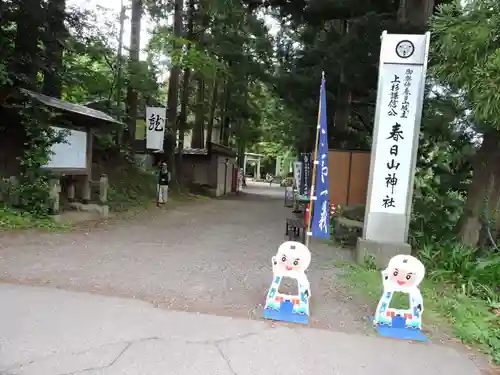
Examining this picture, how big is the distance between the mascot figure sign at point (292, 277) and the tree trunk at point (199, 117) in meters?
18.3

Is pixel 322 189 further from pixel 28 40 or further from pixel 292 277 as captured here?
pixel 28 40

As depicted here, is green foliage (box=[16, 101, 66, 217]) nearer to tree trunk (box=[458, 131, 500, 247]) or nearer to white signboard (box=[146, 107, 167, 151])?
white signboard (box=[146, 107, 167, 151])

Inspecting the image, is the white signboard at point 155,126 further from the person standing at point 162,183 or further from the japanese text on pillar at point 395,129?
the japanese text on pillar at point 395,129

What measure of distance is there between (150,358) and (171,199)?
14005 millimetres

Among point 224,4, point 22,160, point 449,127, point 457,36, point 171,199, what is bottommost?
point 171,199

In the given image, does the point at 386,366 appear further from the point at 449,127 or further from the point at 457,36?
the point at 449,127

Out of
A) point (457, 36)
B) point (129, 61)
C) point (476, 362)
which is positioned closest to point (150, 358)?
point (476, 362)

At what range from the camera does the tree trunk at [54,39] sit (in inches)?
420

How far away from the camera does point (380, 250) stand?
23.8ft

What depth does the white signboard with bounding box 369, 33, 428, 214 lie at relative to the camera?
7199 mm

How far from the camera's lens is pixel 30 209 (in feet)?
29.8

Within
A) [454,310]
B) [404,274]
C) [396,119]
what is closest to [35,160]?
[396,119]

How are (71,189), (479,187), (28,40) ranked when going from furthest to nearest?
1. (71,189)
2. (28,40)
3. (479,187)

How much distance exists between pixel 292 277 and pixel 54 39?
9.79m
